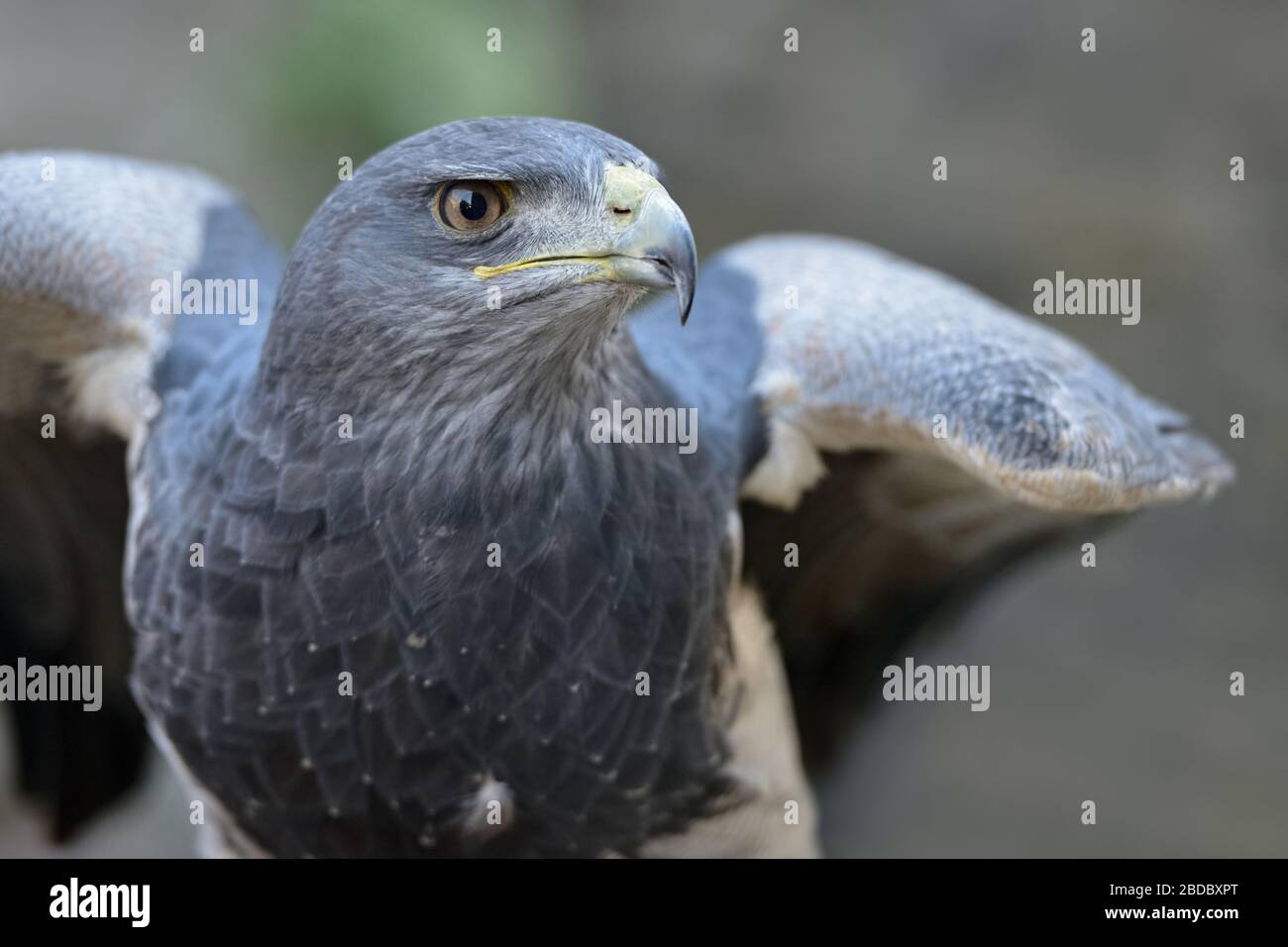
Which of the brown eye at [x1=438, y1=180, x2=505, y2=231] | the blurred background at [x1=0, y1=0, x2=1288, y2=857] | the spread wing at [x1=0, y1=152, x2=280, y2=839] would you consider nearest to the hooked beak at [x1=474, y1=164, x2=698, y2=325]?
the brown eye at [x1=438, y1=180, x2=505, y2=231]

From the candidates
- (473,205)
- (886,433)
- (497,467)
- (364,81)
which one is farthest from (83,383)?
(364,81)

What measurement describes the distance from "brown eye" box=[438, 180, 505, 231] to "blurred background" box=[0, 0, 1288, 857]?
3.17 meters

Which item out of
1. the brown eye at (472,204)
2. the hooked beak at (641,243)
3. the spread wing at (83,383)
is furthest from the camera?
the spread wing at (83,383)

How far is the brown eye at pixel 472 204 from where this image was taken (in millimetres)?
2393

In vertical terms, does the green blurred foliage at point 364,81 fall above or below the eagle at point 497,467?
above

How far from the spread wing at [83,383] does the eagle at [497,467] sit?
0.01m

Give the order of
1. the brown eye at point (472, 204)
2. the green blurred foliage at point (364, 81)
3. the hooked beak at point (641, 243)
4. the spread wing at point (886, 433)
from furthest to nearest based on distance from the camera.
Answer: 1. the green blurred foliage at point (364, 81)
2. the spread wing at point (886, 433)
3. the brown eye at point (472, 204)
4. the hooked beak at point (641, 243)

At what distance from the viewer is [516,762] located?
284cm

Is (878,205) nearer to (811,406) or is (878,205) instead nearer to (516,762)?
(811,406)

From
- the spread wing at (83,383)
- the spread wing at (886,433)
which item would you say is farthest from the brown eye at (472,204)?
the spread wing at (83,383)

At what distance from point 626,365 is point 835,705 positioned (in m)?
1.90

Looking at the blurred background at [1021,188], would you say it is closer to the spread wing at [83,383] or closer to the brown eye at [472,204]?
the spread wing at [83,383]

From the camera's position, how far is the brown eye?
2.39 m

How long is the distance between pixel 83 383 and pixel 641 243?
1840 mm
